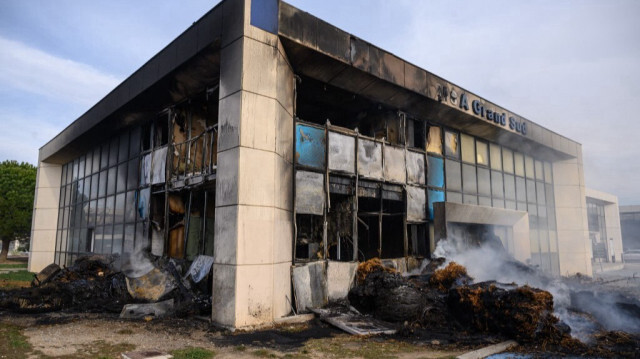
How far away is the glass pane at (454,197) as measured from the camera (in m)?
15.9

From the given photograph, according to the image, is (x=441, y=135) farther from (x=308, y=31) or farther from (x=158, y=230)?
(x=158, y=230)

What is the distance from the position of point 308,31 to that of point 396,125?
546 centimetres

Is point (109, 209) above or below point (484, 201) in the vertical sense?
below

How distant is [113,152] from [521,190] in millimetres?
19785

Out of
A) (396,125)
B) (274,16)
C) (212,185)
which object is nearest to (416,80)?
(396,125)

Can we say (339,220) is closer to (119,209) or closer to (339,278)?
(339,278)

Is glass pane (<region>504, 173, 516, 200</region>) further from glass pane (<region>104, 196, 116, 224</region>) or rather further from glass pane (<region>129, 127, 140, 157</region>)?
glass pane (<region>104, 196, 116, 224</region>)

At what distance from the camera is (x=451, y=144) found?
16.6 meters

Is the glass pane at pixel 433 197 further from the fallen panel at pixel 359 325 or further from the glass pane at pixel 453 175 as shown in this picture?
the fallen panel at pixel 359 325

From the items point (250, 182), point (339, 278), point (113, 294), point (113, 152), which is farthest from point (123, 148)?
point (339, 278)

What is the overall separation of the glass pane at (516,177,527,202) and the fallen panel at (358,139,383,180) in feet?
33.0

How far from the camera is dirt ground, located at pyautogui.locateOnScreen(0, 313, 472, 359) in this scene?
22.5 ft

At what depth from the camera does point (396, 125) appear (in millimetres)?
14586

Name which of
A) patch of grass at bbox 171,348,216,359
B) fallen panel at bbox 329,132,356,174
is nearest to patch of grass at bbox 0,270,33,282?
patch of grass at bbox 171,348,216,359
